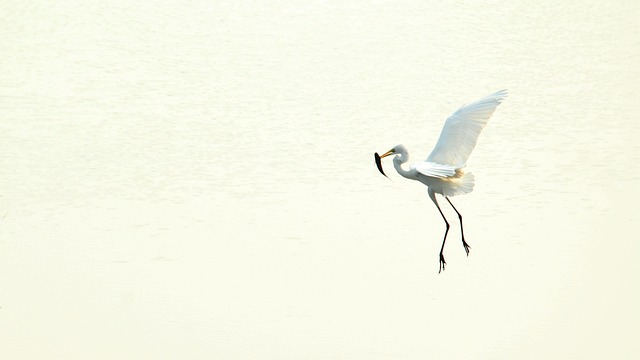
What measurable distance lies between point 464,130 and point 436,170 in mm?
299

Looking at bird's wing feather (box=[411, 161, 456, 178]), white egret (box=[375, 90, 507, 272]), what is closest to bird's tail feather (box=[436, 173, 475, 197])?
white egret (box=[375, 90, 507, 272])

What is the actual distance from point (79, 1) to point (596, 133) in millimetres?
6588

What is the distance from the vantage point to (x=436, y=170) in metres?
5.73

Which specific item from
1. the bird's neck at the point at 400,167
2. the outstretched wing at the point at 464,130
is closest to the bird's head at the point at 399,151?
the bird's neck at the point at 400,167

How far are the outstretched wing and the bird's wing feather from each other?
123mm

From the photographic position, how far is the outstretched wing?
589 centimetres

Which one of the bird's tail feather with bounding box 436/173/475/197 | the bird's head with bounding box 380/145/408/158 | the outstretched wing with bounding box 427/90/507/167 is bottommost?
the bird's tail feather with bounding box 436/173/475/197

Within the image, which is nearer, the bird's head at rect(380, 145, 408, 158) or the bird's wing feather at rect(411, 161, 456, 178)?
the bird's wing feather at rect(411, 161, 456, 178)

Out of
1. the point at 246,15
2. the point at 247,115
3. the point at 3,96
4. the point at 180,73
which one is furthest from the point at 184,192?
the point at 246,15

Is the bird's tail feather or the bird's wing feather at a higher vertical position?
the bird's wing feather

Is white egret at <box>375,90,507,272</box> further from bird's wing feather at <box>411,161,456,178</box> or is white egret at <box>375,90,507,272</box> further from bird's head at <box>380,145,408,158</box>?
bird's head at <box>380,145,408,158</box>

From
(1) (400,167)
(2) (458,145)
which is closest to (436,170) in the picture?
(2) (458,145)

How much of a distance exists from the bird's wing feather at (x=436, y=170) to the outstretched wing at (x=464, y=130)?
0.12 meters

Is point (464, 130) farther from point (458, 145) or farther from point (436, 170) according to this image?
point (436, 170)
